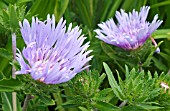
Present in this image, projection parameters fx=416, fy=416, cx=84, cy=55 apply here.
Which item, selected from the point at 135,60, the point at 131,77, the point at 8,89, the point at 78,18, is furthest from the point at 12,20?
the point at 78,18

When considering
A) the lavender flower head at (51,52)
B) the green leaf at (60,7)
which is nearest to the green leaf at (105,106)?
the lavender flower head at (51,52)

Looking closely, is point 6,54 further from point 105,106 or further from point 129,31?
point 129,31

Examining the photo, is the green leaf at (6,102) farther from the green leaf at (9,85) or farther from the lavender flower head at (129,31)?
the lavender flower head at (129,31)

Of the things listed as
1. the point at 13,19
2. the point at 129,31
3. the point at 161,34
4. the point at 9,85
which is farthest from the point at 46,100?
the point at 161,34

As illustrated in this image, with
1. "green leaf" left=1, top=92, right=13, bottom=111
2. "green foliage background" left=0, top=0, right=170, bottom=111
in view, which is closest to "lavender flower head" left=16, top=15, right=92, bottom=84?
"green foliage background" left=0, top=0, right=170, bottom=111

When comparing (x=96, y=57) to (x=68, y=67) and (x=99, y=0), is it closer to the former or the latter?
(x=99, y=0)

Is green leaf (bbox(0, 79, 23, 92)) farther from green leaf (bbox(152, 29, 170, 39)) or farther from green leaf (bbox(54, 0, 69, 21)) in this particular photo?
green leaf (bbox(152, 29, 170, 39))
